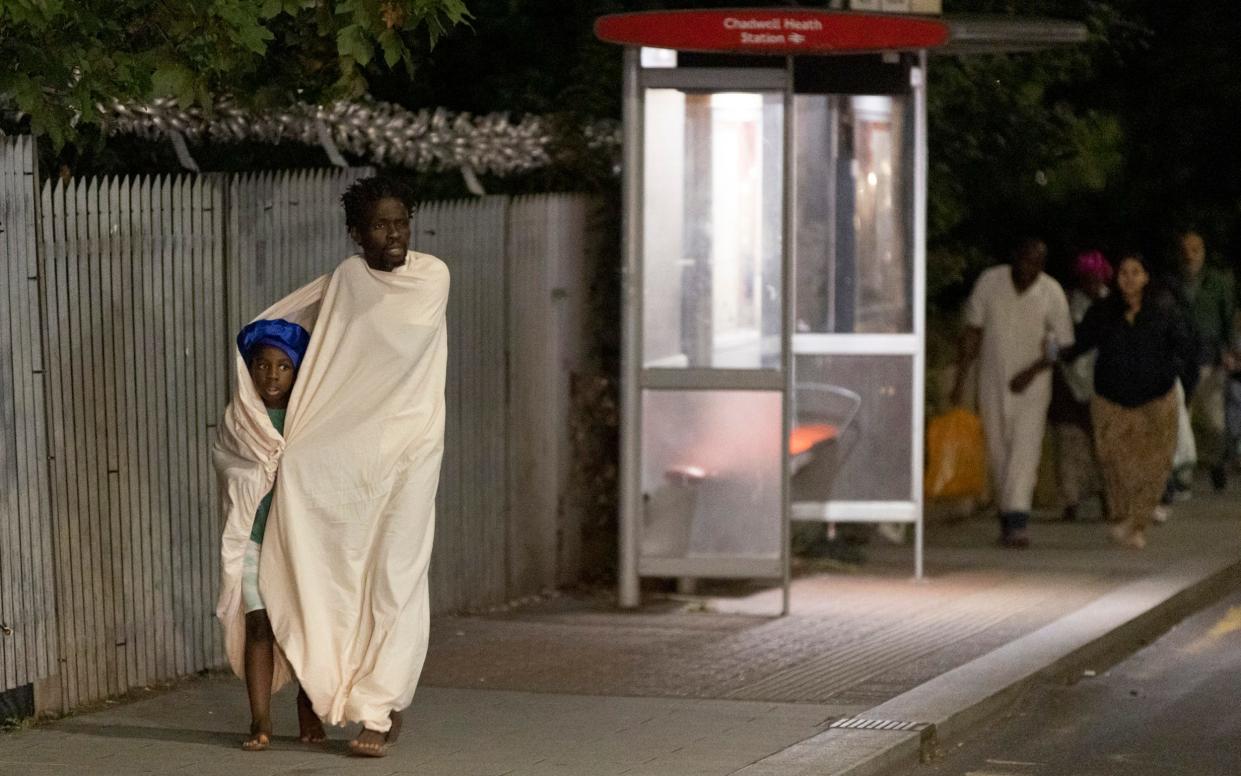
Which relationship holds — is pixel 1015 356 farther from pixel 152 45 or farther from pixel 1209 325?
pixel 152 45

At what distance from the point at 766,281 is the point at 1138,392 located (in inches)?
119

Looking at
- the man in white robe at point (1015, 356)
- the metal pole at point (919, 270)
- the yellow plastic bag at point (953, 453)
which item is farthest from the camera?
the yellow plastic bag at point (953, 453)

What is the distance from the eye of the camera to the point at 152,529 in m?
8.98

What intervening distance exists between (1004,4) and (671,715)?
340 inches

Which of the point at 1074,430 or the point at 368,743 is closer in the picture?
the point at 368,743

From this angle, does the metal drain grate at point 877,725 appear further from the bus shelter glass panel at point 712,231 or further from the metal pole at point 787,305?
the bus shelter glass panel at point 712,231

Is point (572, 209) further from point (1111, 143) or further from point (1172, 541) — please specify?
point (1111, 143)

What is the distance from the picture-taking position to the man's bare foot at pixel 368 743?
7469mm

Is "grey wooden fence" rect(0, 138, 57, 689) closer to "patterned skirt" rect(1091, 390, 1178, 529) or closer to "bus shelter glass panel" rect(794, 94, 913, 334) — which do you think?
"bus shelter glass panel" rect(794, 94, 913, 334)

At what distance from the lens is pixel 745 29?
10.7 m

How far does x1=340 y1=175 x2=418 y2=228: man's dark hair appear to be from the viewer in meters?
7.60

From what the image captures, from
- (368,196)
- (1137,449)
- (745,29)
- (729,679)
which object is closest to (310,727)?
(368,196)

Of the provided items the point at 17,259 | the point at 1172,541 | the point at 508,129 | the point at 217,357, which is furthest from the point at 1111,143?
the point at 17,259

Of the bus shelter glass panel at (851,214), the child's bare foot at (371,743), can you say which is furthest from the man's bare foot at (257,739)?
Result: the bus shelter glass panel at (851,214)
